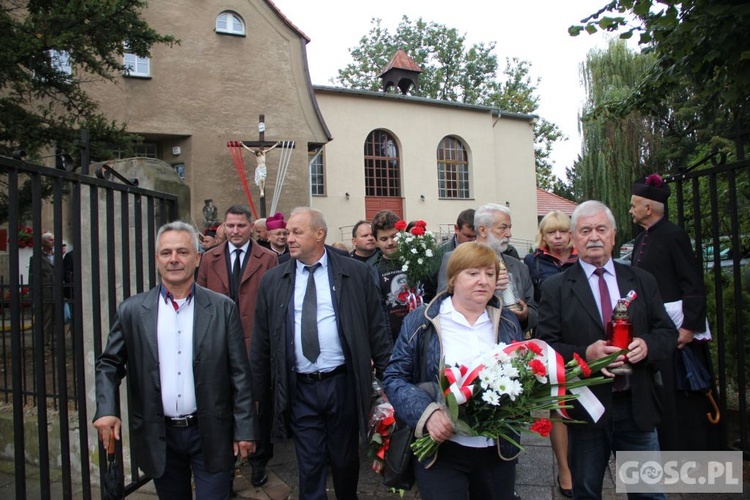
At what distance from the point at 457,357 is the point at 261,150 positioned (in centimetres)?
1631

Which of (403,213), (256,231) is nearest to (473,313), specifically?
(256,231)

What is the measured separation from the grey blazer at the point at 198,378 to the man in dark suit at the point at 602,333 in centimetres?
180

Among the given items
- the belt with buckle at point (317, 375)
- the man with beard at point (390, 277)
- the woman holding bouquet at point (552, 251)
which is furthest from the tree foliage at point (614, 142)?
the belt with buckle at point (317, 375)

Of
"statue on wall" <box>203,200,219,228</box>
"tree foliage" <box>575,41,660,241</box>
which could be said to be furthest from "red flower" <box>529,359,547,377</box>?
"tree foliage" <box>575,41,660,241</box>

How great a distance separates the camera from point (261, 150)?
18234mm

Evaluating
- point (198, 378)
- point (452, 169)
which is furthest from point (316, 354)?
point (452, 169)

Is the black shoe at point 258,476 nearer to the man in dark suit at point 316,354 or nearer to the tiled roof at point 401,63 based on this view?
the man in dark suit at point 316,354

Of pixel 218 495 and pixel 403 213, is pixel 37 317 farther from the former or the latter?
pixel 403 213

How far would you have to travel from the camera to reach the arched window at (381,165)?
84.8 feet

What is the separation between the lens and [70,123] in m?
9.99

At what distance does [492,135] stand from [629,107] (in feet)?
71.4

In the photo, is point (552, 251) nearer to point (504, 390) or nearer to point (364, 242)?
point (364, 242)

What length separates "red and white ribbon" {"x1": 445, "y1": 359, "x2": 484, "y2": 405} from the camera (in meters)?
2.45

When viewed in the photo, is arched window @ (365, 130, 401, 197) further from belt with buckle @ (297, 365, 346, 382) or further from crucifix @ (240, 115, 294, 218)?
belt with buckle @ (297, 365, 346, 382)
